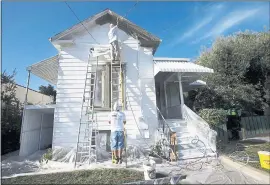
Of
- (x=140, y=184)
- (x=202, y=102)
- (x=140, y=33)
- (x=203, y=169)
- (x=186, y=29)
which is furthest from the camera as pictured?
(x=202, y=102)

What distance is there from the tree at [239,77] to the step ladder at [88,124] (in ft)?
25.6

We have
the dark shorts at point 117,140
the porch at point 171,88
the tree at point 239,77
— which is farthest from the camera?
the tree at point 239,77

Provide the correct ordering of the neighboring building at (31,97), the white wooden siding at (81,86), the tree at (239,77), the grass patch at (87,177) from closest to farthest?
1. the grass patch at (87,177)
2. the white wooden siding at (81,86)
3. the tree at (239,77)
4. the neighboring building at (31,97)

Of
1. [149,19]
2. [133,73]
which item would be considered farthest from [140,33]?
[133,73]

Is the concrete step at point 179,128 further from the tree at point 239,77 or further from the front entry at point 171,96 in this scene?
the tree at point 239,77

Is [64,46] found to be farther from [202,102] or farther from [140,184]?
[202,102]

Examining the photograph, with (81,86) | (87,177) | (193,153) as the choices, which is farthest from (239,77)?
(87,177)

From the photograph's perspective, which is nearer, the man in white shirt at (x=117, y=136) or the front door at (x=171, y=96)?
the man in white shirt at (x=117, y=136)

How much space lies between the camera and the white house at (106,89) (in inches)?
305

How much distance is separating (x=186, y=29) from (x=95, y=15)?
5.50 metres

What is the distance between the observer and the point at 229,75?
44.7ft

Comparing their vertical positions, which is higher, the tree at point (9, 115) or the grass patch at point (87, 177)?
the tree at point (9, 115)

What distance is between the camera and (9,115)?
8977mm

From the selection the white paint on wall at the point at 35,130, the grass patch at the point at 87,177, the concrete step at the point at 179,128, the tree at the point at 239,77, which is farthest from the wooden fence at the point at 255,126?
the white paint on wall at the point at 35,130
